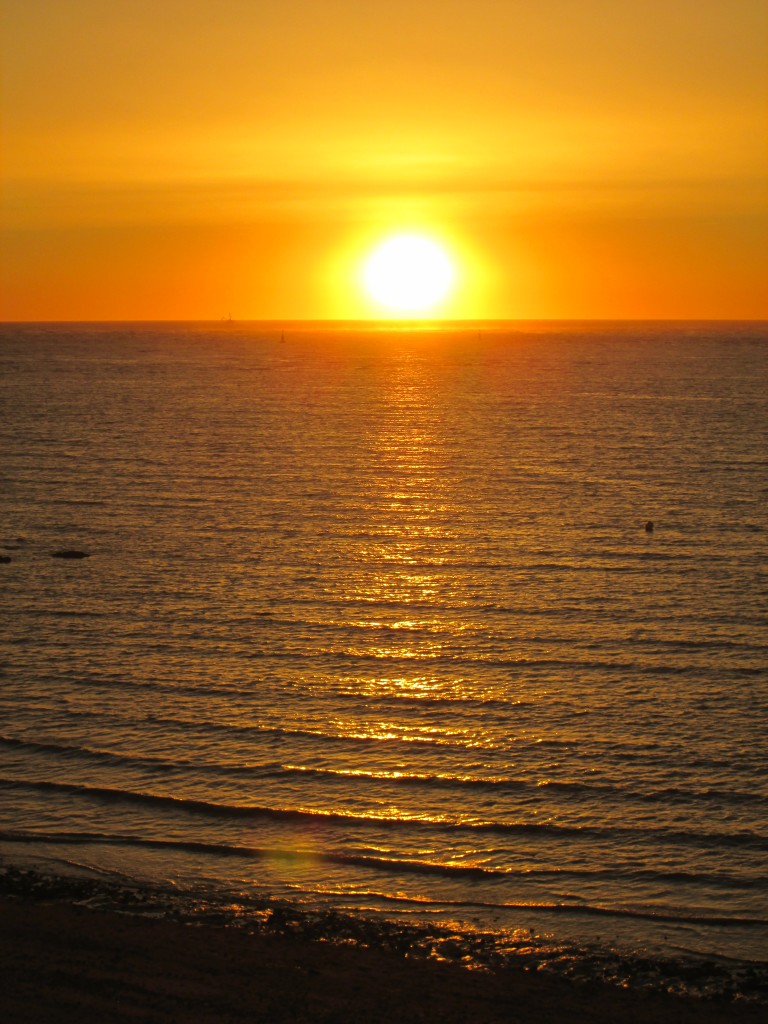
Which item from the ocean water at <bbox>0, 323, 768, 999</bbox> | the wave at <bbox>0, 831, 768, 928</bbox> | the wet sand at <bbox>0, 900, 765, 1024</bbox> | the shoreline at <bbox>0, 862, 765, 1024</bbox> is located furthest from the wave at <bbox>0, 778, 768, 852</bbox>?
the wet sand at <bbox>0, 900, 765, 1024</bbox>

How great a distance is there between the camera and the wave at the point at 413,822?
18.2 m

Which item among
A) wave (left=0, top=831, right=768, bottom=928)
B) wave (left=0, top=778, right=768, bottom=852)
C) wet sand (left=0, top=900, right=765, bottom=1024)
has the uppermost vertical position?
wave (left=0, top=778, right=768, bottom=852)

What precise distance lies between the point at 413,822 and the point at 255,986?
6113 mm

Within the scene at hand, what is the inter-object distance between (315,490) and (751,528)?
20.5m

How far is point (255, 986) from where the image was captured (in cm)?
1303

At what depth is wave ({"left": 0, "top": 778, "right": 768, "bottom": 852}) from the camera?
719 inches

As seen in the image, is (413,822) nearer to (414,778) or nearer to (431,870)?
(431,870)

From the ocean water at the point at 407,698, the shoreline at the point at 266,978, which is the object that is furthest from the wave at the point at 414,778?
the shoreline at the point at 266,978

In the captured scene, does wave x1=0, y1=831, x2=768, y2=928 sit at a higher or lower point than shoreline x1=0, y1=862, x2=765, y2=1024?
higher

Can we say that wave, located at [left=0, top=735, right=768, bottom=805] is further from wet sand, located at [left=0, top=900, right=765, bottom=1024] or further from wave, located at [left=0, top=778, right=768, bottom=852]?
wet sand, located at [left=0, top=900, right=765, bottom=1024]

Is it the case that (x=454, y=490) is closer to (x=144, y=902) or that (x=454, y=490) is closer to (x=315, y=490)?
(x=315, y=490)

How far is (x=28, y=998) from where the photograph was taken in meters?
12.4

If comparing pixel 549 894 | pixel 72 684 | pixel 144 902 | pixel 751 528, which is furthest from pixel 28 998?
pixel 751 528

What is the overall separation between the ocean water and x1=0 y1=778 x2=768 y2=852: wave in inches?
2.1
